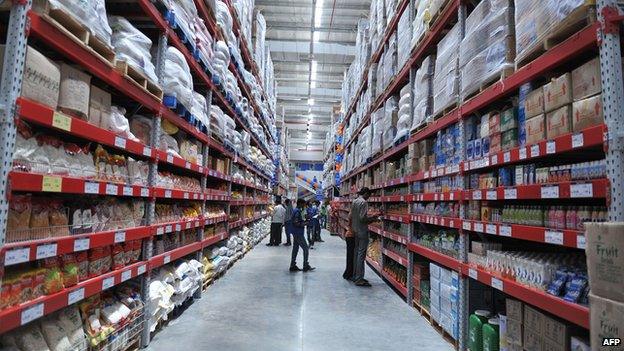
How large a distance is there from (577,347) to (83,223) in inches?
134

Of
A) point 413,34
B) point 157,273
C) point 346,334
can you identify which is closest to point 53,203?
point 157,273

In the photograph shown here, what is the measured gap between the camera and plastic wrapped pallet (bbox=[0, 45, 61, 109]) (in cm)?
220

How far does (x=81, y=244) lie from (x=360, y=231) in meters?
4.95

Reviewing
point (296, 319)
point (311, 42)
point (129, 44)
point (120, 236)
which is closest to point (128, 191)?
point (120, 236)

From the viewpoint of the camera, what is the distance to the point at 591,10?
7.52 feet

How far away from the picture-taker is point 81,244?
2715mm

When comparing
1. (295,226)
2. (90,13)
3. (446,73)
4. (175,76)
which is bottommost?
(295,226)

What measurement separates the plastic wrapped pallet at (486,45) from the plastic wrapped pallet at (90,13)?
123 inches

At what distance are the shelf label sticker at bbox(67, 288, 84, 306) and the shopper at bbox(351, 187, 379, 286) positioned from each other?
488 cm

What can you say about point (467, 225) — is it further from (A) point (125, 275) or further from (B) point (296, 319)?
(A) point (125, 275)

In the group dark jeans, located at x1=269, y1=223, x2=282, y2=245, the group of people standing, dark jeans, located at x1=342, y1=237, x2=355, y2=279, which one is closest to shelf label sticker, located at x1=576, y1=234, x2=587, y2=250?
dark jeans, located at x1=342, y1=237, x2=355, y2=279

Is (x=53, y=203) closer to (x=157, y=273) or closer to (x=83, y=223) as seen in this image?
(x=83, y=223)

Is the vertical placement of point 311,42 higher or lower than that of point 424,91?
higher

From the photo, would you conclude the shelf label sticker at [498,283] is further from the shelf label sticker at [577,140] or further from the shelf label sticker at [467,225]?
the shelf label sticker at [577,140]
